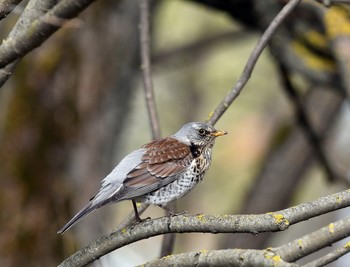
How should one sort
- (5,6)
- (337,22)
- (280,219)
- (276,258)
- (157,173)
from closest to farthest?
(276,258)
(280,219)
(5,6)
(157,173)
(337,22)

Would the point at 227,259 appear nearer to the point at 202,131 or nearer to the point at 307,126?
the point at 202,131

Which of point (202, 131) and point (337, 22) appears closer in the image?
point (202, 131)

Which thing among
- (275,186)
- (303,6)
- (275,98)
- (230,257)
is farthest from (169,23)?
(230,257)

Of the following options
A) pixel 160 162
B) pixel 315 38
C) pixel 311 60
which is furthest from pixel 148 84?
pixel 315 38

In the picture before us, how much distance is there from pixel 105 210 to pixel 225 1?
9.03ft

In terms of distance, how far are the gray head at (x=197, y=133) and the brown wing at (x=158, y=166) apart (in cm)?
18

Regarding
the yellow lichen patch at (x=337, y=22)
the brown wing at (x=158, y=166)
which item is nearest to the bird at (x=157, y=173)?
the brown wing at (x=158, y=166)

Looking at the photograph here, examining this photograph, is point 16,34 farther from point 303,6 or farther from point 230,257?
point 303,6

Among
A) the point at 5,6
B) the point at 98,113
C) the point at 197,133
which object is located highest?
the point at 5,6

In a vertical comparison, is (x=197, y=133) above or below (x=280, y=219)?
below

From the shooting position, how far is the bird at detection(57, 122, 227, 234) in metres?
4.38

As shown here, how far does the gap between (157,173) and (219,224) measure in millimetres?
1330

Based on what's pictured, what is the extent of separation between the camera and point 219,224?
3.40 m

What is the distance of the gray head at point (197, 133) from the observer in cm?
517
